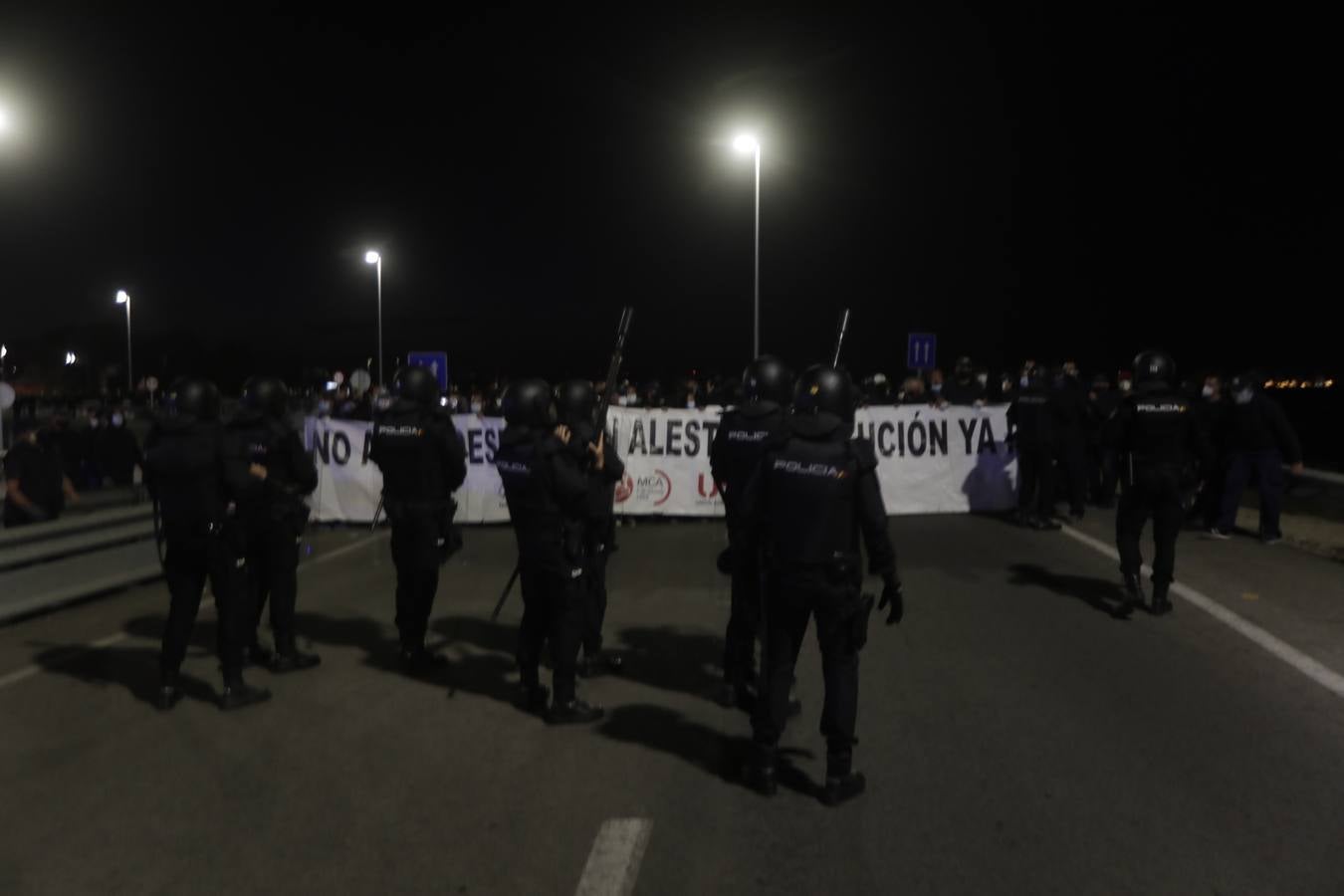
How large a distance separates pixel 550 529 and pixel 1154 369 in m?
5.50

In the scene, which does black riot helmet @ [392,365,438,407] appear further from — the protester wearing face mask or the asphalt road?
the protester wearing face mask

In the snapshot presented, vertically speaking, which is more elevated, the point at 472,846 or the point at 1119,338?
the point at 1119,338

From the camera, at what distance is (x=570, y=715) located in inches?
229

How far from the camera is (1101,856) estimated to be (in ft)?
13.3

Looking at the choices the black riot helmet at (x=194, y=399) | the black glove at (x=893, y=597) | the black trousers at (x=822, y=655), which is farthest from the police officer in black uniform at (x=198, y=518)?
the black glove at (x=893, y=597)

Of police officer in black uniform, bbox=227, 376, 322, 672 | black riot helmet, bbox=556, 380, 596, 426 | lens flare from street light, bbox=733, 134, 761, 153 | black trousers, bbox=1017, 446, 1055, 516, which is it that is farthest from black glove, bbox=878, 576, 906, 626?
lens flare from street light, bbox=733, 134, 761, 153

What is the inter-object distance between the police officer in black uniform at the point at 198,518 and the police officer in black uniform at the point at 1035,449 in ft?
33.0

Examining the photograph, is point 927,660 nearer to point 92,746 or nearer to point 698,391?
point 92,746

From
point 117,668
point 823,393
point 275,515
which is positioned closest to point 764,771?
point 823,393

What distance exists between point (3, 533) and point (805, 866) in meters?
7.91

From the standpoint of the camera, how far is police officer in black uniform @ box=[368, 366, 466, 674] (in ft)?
22.9

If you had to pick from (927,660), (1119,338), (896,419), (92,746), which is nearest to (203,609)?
(92,746)

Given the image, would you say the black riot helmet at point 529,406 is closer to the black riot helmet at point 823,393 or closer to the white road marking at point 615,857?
the black riot helmet at point 823,393

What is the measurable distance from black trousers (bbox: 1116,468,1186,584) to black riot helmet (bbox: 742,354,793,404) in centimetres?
357
